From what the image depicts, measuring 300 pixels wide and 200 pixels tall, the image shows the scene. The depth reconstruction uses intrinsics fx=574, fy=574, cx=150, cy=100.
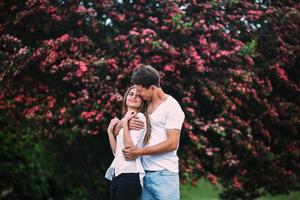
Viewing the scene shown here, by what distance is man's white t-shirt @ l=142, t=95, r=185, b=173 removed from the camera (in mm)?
4965

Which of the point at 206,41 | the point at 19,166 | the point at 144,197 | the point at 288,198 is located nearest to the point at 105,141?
the point at 206,41

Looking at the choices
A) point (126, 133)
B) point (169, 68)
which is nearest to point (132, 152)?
point (126, 133)

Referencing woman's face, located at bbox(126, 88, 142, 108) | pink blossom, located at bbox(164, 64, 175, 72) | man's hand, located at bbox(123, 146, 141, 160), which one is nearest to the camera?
man's hand, located at bbox(123, 146, 141, 160)

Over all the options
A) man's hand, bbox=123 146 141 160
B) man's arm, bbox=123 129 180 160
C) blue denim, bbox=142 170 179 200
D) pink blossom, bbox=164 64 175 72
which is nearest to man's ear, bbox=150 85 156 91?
man's arm, bbox=123 129 180 160

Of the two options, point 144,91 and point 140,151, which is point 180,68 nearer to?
point 144,91

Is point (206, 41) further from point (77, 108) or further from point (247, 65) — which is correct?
point (77, 108)

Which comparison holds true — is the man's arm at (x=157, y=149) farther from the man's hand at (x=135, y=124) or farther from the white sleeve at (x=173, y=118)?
the man's hand at (x=135, y=124)

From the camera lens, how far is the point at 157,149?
4.86m

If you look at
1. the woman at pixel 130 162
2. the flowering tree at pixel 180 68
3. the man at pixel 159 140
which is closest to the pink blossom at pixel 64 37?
the flowering tree at pixel 180 68

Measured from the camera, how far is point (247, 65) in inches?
387

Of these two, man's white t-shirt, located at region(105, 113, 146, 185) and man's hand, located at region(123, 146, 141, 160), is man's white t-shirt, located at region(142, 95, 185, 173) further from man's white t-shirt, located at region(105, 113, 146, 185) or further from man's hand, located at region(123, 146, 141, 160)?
man's hand, located at region(123, 146, 141, 160)

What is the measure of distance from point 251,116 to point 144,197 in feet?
18.0

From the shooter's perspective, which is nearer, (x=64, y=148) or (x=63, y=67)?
(x=63, y=67)

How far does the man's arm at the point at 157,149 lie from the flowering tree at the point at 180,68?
377cm
